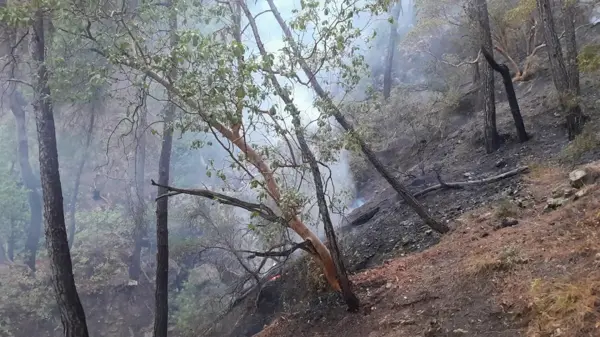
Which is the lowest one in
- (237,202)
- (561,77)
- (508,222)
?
(508,222)

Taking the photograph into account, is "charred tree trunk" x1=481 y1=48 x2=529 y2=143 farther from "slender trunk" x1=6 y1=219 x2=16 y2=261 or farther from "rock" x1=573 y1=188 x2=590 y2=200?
"slender trunk" x1=6 y1=219 x2=16 y2=261

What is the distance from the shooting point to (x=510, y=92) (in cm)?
1066

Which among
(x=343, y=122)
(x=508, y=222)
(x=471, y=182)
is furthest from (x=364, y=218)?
(x=508, y=222)

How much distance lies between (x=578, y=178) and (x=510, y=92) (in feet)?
14.4

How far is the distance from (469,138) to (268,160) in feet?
27.5

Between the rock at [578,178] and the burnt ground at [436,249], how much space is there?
626 millimetres

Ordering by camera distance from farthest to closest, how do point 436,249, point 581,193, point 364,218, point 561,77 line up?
point 364,218 → point 561,77 → point 436,249 → point 581,193

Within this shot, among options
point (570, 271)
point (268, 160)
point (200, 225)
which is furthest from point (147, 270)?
point (570, 271)

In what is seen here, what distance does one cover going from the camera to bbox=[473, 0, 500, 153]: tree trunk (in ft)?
34.5

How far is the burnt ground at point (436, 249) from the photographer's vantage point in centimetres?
547

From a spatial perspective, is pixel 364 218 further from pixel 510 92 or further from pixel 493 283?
pixel 493 283

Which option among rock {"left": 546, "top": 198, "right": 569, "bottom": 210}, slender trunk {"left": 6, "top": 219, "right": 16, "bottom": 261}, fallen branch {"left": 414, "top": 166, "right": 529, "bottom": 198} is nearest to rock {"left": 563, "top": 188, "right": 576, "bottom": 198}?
rock {"left": 546, "top": 198, "right": 569, "bottom": 210}

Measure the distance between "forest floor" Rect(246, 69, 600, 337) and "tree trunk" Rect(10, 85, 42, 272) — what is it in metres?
13.6

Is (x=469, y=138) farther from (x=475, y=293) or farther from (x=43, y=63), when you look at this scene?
(x=43, y=63)
